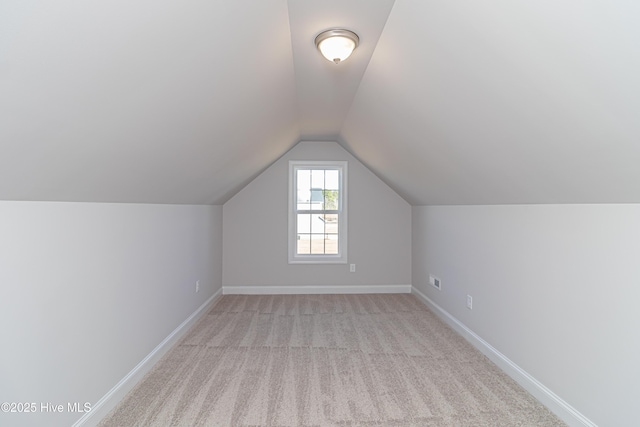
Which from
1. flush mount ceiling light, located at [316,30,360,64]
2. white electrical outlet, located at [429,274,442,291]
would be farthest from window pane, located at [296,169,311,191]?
flush mount ceiling light, located at [316,30,360,64]

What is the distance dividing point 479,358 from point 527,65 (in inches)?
94.0

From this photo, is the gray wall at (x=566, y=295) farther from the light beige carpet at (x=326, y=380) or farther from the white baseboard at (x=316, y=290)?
the white baseboard at (x=316, y=290)

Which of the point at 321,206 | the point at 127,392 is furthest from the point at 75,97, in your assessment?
the point at 321,206

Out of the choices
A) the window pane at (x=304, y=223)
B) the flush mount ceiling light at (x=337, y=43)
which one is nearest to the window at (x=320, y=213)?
the window pane at (x=304, y=223)

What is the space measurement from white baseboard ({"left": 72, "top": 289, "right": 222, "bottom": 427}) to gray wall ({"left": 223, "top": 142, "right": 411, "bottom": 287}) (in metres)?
1.53

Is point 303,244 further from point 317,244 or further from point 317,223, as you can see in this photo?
point 317,223

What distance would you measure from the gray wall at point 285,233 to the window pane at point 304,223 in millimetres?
230

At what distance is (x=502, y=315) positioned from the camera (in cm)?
267

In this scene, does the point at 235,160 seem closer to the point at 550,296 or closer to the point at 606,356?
the point at 550,296

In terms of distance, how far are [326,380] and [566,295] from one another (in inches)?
65.1

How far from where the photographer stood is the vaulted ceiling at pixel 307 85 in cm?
102

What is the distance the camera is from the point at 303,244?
5.14 m

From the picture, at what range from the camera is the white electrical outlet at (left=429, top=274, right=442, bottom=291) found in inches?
158

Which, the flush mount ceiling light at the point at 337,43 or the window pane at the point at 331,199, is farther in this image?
the window pane at the point at 331,199
